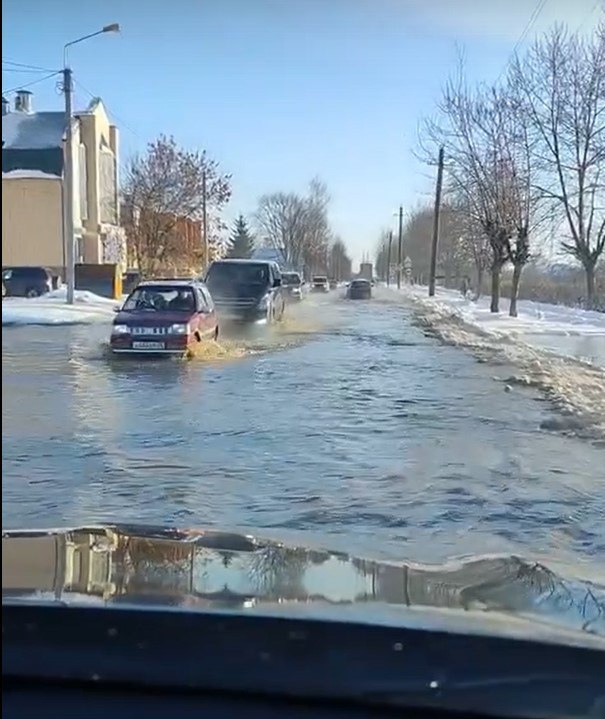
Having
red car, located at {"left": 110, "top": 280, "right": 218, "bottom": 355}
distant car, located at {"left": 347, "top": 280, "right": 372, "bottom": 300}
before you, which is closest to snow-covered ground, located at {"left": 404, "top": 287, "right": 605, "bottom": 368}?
red car, located at {"left": 110, "top": 280, "right": 218, "bottom": 355}

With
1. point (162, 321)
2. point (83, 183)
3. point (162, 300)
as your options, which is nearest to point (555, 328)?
point (162, 300)

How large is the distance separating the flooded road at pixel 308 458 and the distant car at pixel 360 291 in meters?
39.6

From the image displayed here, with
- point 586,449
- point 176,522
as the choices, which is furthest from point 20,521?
point 586,449

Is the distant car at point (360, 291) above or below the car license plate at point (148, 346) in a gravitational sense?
below

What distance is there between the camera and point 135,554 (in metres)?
3.56

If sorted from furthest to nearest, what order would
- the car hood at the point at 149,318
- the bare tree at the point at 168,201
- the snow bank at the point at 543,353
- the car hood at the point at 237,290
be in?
1. the bare tree at the point at 168,201
2. the car hood at the point at 237,290
3. the car hood at the point at 149,318
4. the snow bank at the point at 543,353

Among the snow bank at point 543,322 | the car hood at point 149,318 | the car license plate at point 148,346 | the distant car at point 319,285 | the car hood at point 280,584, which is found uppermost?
the car hood at point 280,584

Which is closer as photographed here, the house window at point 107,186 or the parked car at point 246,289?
the parked car at point 246,289

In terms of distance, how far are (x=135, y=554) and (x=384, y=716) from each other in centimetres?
172

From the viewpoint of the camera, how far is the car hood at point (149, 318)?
17.7 m

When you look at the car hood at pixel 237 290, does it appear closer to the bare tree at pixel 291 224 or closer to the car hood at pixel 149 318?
the car hood at pixel 149 318

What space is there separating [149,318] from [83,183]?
32.6 metres

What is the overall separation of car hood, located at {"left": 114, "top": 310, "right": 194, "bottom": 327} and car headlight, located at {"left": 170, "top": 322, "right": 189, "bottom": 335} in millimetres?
74

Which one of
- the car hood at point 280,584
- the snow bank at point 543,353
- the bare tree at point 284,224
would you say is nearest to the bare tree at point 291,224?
the bare tree at point 284,224
